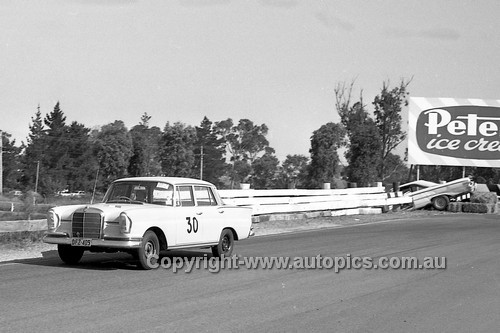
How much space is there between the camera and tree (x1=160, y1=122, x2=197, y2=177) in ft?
268

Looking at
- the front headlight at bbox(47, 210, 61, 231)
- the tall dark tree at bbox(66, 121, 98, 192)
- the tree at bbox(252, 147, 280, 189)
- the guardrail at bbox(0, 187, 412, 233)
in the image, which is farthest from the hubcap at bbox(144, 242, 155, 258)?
the tree at bbox(252, 147, 280, 189)

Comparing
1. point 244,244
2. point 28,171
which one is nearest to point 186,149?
point 28,171

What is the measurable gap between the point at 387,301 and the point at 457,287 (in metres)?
1.90

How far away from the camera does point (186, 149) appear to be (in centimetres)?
8512

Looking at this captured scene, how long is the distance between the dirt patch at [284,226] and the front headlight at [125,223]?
3.04 m

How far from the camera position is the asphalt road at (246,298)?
748 cm

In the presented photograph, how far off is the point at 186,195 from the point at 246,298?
4148 millimetres

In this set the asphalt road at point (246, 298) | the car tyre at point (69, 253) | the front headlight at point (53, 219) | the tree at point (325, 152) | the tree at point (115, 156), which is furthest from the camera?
the tree at point (115, 156)

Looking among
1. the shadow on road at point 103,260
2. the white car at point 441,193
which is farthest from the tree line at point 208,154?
the shadow on road at point 103,260

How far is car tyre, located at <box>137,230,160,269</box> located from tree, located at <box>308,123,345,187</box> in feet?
198

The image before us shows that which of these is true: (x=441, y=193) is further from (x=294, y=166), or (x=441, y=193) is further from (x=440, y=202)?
(x=294, y=166)

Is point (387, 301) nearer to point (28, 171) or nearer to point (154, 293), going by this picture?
point (154, 293)

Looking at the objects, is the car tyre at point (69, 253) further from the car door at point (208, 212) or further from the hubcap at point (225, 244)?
the hubcap at point (225, 244)

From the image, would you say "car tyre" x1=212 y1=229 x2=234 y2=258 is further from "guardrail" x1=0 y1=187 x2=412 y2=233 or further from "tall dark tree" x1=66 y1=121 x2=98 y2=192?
"tall dark tree" x1=66 y1=121 x2=98 y2=192
